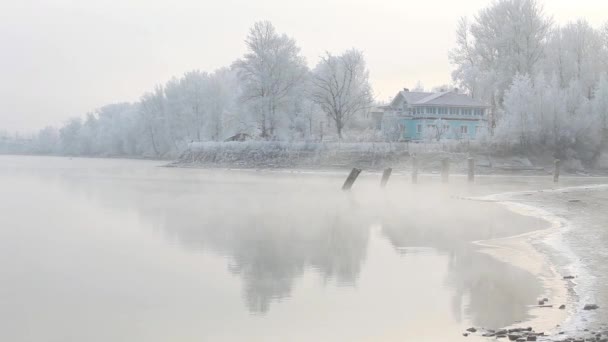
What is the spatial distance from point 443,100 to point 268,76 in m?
22.1

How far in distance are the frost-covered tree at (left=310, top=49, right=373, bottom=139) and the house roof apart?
17.9 ft

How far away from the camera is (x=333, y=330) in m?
10.9

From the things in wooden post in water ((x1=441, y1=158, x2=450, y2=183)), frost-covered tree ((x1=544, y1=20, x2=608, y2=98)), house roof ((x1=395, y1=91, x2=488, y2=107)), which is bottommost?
wooden post in water ((x1=441, y1=158, x2=450, y2=183))

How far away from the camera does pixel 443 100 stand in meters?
83.0

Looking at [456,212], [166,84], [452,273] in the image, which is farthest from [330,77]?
[452,273]

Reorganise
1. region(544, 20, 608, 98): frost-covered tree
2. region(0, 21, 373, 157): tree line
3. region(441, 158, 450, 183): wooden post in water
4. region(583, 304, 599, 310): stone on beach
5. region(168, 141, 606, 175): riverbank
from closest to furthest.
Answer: region(583, 304, 599, 310): stone on beach, region(441, 158, 450, 183): wooden post in water, region(168, 141, 606, 175): riverbank, region(544, 20, 608, 98): frost-covered tree, region(0, 21, 373, 157): tree line

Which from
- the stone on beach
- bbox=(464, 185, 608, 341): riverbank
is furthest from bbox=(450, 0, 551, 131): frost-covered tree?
the stone on beach

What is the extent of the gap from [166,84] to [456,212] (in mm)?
95435

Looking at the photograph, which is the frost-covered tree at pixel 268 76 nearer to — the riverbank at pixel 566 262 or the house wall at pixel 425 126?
the house wall at pixel 425 126

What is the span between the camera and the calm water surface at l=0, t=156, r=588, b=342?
1107 centimetres

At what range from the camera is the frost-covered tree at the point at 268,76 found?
76500 mm

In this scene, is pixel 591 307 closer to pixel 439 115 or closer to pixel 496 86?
pixel 496 86

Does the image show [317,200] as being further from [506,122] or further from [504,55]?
[504,55]

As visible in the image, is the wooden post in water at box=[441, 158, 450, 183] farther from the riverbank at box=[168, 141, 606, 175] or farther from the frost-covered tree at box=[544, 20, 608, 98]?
the frost-covered tree at box=[544, 20, 608, 98]
